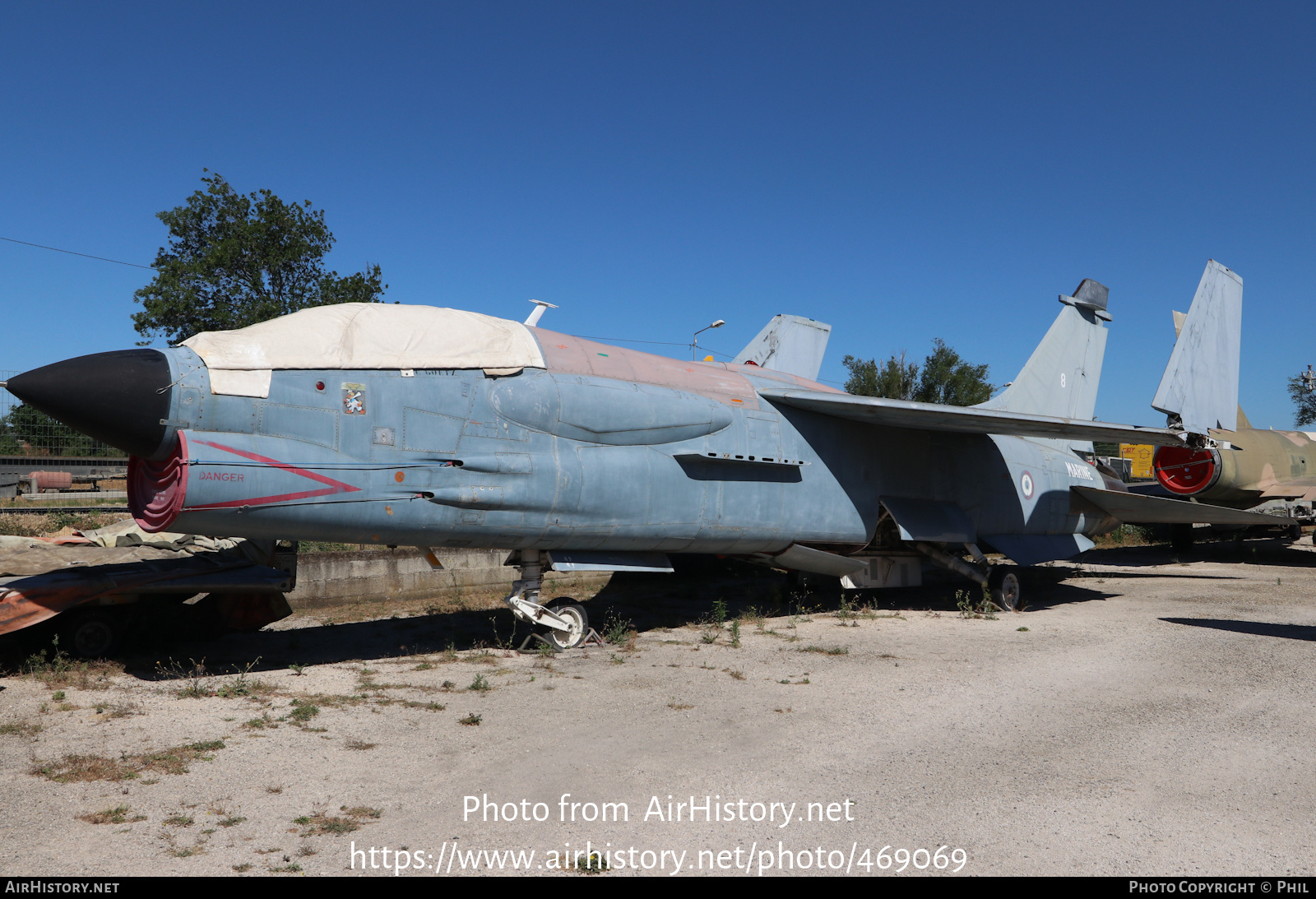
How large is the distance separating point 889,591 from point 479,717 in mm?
10725

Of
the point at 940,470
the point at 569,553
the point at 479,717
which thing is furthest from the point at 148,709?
the point at 940,470

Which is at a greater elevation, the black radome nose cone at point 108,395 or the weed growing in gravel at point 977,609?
the black radome nose cone at point 108,395

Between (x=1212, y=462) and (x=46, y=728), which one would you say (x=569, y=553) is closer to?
(x=46, y=728)

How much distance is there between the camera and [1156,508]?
14656mm

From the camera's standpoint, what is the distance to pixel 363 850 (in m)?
4.28

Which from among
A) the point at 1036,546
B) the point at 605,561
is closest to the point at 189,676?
the point at 605,561

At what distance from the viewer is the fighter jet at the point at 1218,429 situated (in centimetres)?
1348

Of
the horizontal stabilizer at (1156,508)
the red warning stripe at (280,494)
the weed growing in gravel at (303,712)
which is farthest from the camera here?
the horizontal stabilizer at (1156,508)

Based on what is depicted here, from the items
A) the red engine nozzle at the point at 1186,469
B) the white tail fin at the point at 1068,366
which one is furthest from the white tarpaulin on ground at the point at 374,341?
the red engine nozzle at the point at 1186,469

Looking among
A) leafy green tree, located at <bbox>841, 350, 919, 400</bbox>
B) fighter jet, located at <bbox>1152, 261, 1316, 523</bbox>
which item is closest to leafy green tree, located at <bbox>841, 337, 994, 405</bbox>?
leafy green tree, located at <bbox>841, 350, 919, 400</bbox>

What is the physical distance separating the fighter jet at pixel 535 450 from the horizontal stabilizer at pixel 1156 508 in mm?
2191

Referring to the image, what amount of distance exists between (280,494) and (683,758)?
451 centimetres

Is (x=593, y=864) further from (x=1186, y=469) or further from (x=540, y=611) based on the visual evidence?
(x=1186, y=469)

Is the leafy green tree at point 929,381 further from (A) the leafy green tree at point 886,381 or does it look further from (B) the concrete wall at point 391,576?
(B) the concrete wall at point 391,576
